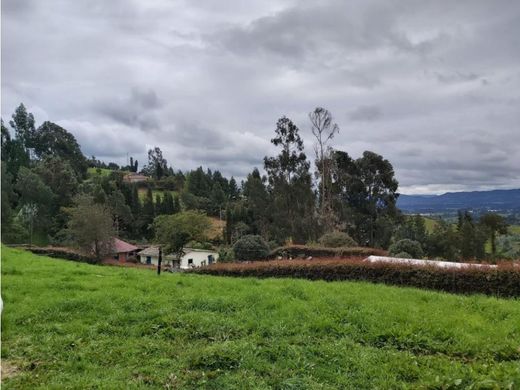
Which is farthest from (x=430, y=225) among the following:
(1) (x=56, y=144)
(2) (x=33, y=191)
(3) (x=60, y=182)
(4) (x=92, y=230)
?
(1) (x=56, y=144)

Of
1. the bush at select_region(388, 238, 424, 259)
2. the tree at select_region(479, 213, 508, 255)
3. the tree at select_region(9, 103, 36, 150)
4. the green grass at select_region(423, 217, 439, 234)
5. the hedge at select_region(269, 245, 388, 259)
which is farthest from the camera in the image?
the tree at select_region(9, 103, 36, 150)

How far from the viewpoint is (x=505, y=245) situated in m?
43.8

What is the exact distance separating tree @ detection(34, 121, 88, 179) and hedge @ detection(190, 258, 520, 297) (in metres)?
75.0

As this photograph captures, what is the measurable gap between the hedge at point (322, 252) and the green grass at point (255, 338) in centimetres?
1484

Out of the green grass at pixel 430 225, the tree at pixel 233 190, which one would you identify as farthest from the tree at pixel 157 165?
the green grass at pixel 430 225

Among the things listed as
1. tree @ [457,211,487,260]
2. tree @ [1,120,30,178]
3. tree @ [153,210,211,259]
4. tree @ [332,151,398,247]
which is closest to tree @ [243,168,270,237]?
tree @ [153,210,211,259]

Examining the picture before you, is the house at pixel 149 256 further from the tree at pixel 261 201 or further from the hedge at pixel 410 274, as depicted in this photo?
the hedge at pixel 410 274

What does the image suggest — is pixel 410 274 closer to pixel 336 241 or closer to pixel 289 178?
pixel 336 241

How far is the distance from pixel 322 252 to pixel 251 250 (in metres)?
4.05

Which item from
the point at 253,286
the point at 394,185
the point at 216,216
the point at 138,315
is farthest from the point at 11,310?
the point at 216,216

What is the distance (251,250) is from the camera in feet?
80.4

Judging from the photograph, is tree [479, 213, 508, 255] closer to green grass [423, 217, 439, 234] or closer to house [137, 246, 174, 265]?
green grass [423, 217, 439, 234]

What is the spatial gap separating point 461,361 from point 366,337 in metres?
1.24

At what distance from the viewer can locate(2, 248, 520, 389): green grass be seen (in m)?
4.78
